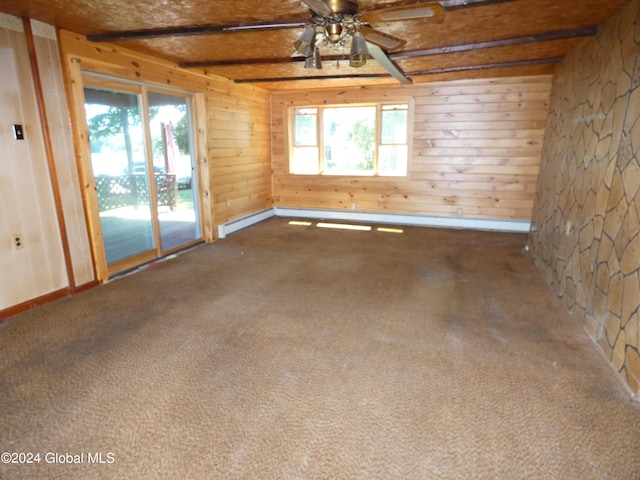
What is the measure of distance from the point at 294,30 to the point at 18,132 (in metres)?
2.34

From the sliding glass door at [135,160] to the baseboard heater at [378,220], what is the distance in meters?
1.13

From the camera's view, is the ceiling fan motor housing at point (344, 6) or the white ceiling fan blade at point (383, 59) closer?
the ceiling fan motor housing at point (344, 6)

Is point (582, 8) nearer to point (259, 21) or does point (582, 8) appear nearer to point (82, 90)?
point (259, 21)

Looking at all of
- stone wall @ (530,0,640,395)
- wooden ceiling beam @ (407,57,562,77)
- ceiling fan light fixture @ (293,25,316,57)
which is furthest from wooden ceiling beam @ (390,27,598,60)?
ceiling fan light fixture @ (293,25,316,57)

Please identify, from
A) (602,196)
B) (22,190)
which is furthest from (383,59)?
(22,190)

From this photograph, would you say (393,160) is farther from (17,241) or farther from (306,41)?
(17,241)

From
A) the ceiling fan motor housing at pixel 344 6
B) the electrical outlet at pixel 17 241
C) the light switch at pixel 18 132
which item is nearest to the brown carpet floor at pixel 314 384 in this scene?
the electrical outlet at pixel 17 241

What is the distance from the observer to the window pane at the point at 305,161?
682 centimetres

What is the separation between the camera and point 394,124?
20.2 feet

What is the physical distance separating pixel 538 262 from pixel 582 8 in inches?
95.8

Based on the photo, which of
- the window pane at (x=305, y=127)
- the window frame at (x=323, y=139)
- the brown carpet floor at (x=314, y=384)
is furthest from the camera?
the window pane at (x=305, y=127)

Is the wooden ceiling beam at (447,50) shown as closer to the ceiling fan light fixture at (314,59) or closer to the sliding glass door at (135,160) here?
the sliding glass door at (135,160)

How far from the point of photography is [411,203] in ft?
20.6

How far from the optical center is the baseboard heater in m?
5.79
